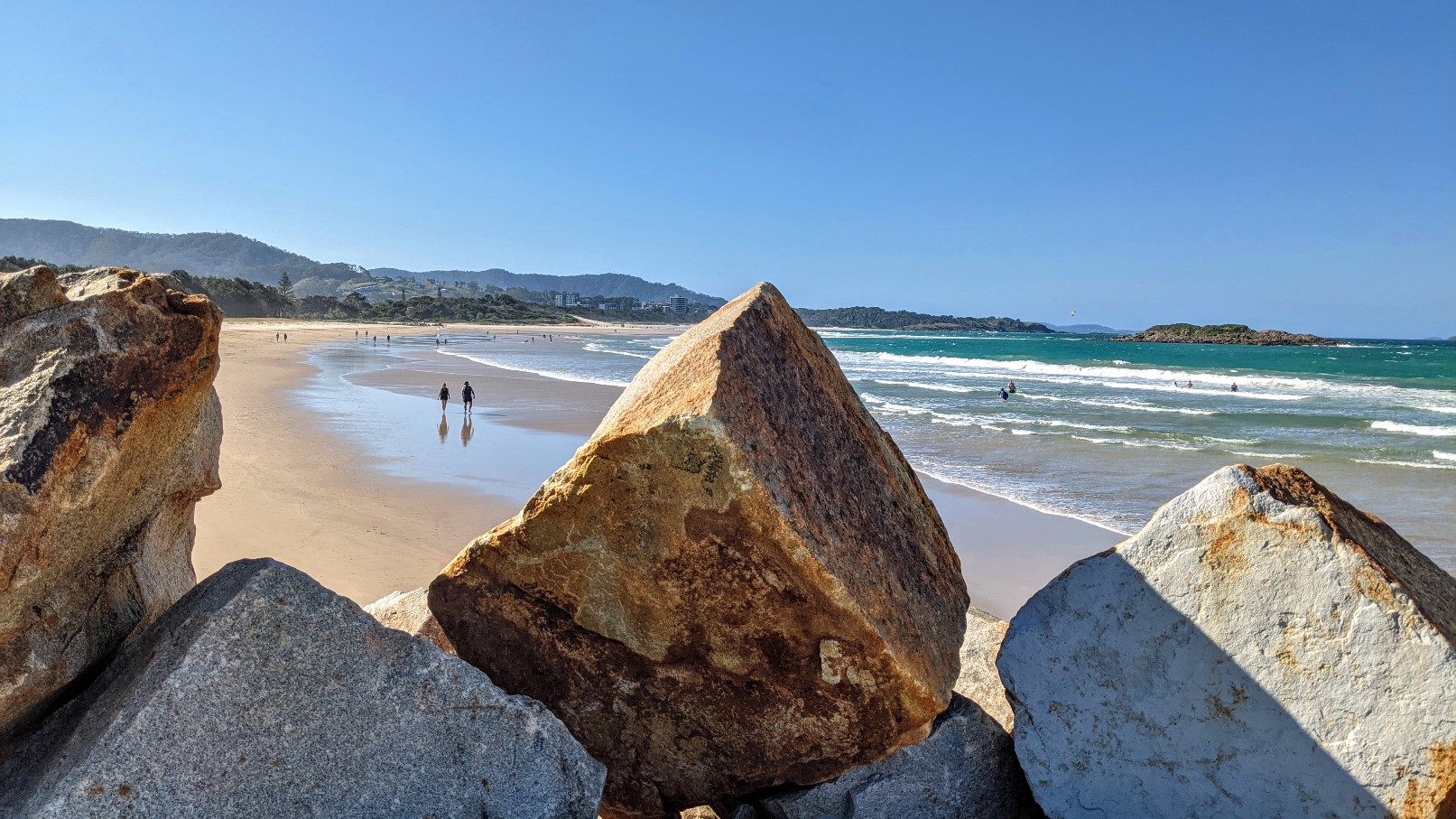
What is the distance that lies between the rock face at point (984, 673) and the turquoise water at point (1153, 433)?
7.48 meters

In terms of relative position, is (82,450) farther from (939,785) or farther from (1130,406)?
(1130,406)

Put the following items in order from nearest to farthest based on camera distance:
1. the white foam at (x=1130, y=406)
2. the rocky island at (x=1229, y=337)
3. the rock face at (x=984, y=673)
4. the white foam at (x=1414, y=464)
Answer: the rock face at (x=984, y=673) < the white foam at (x=1414, y=464) < the white foam at (x=1130, y=406) < the rocky island at (x=1229, y=337)

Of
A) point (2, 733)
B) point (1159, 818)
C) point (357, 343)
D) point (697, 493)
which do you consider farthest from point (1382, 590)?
point (357, 343)

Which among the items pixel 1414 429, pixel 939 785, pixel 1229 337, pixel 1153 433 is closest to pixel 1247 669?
pixel 939 785

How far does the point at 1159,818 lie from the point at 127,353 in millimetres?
3429

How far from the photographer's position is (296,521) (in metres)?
10.1

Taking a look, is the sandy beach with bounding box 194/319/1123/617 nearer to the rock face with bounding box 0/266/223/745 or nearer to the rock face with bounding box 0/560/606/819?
the rock face with bounding box 0/266/223/745

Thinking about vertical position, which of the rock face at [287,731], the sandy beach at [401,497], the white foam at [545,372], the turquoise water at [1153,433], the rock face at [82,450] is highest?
the rock face at [82,450]

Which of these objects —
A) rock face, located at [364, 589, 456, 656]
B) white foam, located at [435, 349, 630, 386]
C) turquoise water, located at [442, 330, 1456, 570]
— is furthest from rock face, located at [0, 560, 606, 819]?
white foam, located at [435, 349, 630, 386]

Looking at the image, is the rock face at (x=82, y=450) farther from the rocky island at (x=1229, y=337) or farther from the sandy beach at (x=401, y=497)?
the rocky island at (x=1229, y=337)

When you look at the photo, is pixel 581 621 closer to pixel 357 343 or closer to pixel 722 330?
pixel 722 330

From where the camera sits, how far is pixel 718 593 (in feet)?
9.19

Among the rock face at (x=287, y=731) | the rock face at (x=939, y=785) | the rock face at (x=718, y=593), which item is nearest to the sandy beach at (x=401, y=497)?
the rock face at (x=718, y=593)

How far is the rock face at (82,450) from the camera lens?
218 centimetres
